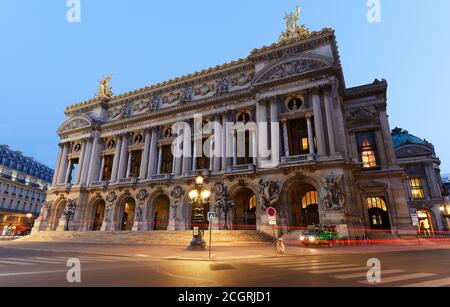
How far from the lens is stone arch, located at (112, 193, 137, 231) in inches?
1468

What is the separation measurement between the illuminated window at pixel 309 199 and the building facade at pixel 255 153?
11 cm

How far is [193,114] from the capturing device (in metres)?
Answer: 37.0

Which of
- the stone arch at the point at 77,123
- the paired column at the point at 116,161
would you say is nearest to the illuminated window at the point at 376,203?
the paired column at the point at 116,161

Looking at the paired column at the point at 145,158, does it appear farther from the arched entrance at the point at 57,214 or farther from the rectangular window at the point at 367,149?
the rectangular window at the point at 367,149

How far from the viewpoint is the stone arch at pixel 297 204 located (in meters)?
26.7

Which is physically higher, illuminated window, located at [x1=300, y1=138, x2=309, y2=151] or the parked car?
illuminated window, located at [x1=300, y1=138, x2=309, y2=151]

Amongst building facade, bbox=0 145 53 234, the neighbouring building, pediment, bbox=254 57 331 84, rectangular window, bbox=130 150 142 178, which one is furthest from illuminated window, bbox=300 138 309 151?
building facade, bbox=0 145 53 234

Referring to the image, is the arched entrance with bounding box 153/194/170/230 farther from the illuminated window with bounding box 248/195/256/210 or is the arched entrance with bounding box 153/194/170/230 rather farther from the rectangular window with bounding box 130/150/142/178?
the illuminated window with bounding box 248/195/256/210

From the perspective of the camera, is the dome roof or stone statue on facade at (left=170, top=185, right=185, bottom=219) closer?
stone statue on facade at (left=170, top=185, right=185, bottom=219)

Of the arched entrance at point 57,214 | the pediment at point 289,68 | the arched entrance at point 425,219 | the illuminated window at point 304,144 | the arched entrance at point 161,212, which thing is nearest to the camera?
the pediment at point 289,68

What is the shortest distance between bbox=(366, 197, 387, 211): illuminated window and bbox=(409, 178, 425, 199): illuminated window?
71.5ft

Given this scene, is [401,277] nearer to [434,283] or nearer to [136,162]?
[434,283]

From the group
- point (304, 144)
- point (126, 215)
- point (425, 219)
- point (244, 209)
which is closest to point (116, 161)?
point (126, 215)
